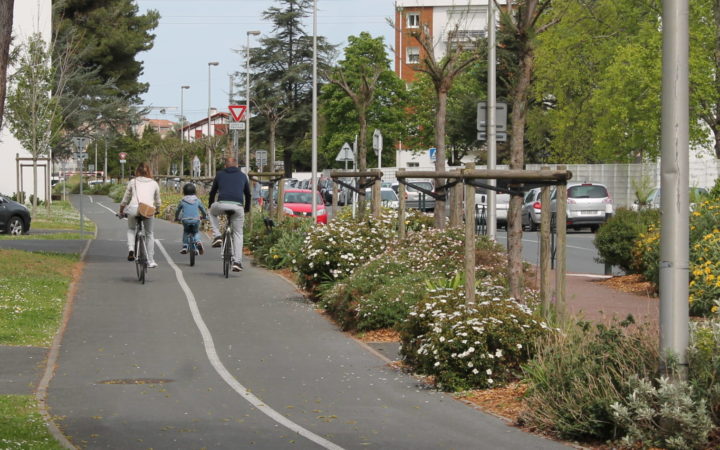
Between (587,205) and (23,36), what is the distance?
1242 inches

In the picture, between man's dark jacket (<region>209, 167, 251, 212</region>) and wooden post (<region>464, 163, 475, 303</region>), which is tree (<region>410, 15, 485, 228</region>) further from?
wooden post (<region>464, 163, 475, 303</region>)

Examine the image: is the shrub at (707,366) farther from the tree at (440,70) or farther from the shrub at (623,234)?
the shrub at (623,234)

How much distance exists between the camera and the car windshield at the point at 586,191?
40.3 metres

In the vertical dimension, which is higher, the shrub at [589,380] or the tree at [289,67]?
the tree at [289,67]

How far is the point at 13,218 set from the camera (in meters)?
35.2

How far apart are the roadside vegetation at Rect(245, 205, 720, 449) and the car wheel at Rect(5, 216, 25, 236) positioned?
19.2m

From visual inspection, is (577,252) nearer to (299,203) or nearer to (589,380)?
(299,203)

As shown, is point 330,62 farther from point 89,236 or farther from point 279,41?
point 89,236

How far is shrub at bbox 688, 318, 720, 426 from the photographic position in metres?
7.89

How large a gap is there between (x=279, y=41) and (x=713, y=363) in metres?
85.6

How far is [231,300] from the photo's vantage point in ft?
56.2

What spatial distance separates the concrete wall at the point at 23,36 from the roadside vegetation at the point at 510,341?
45.2 meters

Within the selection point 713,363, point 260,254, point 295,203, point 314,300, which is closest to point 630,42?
point 295,203

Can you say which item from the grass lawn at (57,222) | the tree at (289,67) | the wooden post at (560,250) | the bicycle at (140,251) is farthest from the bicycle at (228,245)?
the tree at (289,67)
